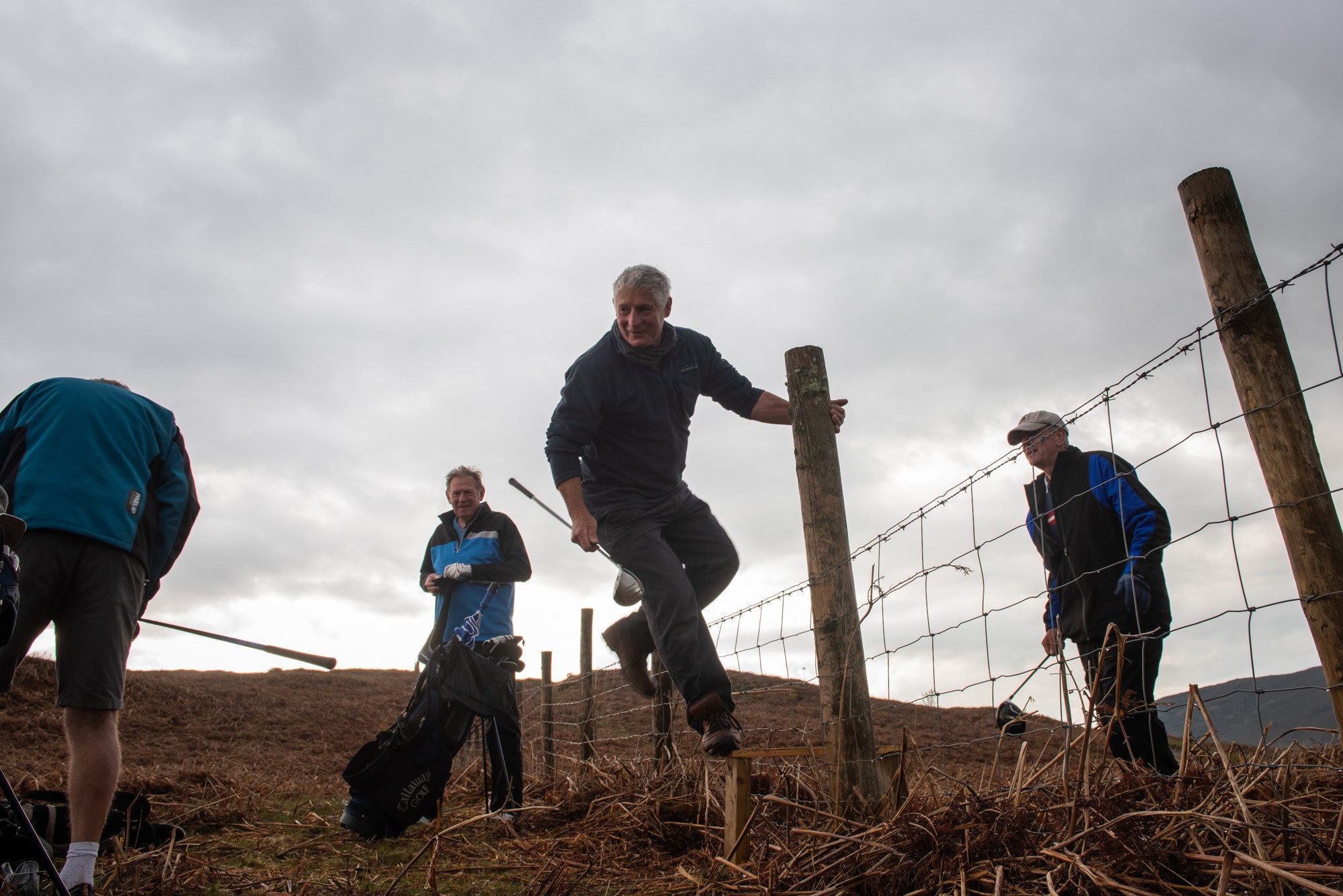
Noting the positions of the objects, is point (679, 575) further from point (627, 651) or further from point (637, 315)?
point (637, 315)

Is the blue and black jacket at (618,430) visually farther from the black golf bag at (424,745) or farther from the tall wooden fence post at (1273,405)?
the tall wooden fence post at (1273,405)

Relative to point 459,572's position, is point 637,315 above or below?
above

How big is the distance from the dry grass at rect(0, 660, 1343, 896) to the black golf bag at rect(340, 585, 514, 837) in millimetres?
120

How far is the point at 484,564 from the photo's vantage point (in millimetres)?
5164

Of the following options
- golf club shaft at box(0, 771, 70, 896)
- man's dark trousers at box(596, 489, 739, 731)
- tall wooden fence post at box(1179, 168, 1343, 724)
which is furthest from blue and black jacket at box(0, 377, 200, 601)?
tall wooden fence post at box(1179, 168, 1343, 724)

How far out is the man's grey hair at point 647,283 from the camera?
3.72 meters

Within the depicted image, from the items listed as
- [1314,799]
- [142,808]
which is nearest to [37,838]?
[142,808]

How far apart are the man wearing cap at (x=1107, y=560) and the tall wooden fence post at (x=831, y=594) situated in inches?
30.3

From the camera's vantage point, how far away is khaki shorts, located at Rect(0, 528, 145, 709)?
2729 millimetres

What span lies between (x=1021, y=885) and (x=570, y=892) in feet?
4.35

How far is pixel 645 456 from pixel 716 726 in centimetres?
114

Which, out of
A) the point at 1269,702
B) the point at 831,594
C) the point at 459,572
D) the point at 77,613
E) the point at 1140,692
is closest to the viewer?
the point at 1269,702

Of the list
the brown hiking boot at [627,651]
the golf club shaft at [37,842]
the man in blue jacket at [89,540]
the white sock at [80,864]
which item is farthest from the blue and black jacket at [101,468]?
the brown hiking boot at [627,651]

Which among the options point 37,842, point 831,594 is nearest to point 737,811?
point 831,594
